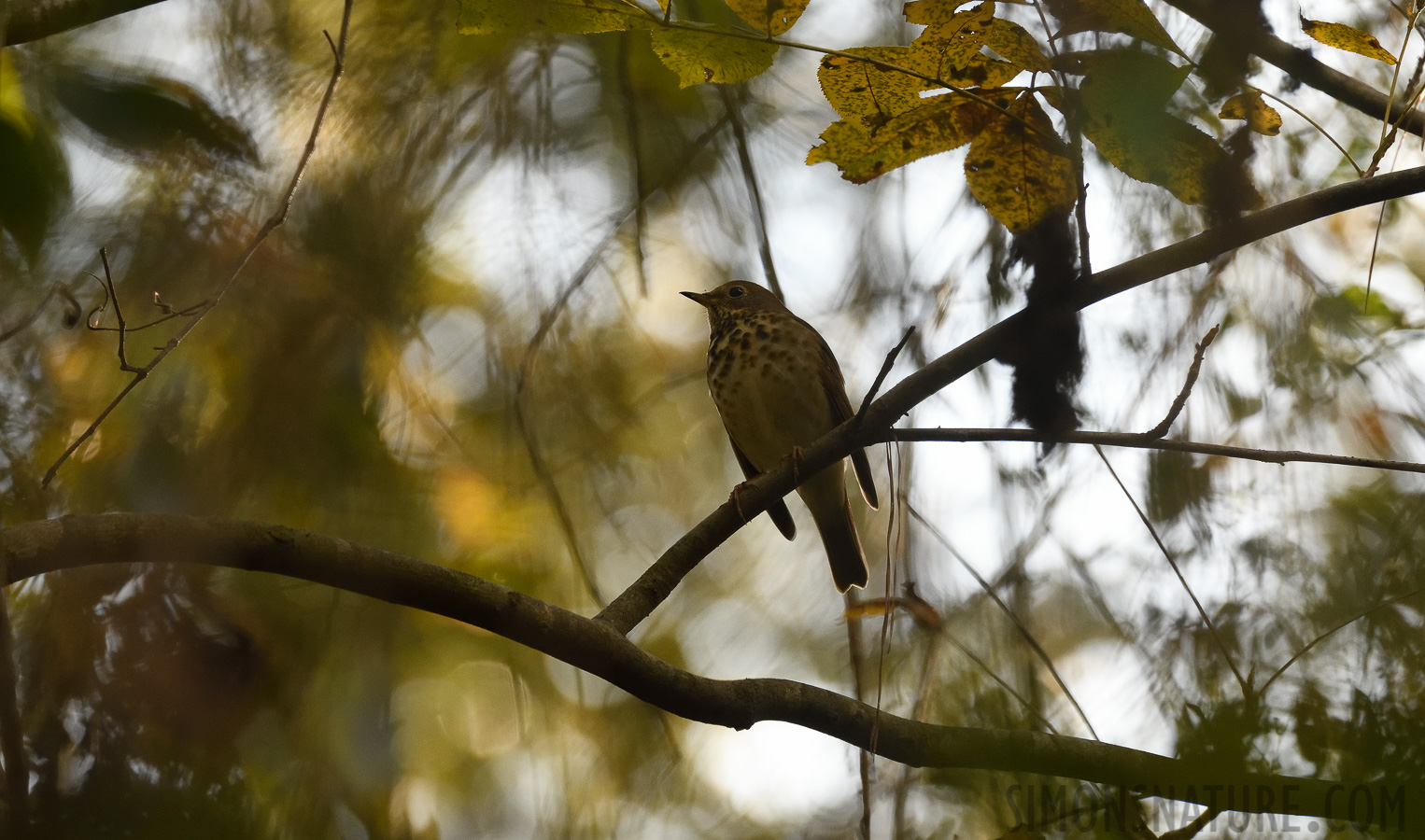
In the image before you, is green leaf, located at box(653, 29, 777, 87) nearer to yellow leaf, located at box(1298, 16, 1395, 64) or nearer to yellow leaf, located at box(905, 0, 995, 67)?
yellow leaf, located at box(905, 0, 995, 67)

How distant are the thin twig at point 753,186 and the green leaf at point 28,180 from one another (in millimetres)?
1947

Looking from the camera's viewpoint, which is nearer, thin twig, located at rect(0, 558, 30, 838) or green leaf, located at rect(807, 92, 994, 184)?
thin twig, located at rect(0, 558, 30, 838)

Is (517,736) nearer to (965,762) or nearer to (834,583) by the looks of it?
(834,583)

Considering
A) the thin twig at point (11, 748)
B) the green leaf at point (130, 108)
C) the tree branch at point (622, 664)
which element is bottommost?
the thin twig at point (11, 748)

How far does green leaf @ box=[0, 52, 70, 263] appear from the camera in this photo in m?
1.36

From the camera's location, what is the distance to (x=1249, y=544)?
2492 millimetres

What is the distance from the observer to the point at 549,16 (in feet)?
5.04

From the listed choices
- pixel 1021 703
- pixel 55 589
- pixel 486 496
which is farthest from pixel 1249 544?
pixel 55 589

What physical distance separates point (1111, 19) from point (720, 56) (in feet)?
1.85

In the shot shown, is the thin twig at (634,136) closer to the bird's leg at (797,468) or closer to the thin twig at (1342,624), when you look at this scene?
the bird's leg at (797,468)

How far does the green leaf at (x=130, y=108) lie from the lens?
1.49 m

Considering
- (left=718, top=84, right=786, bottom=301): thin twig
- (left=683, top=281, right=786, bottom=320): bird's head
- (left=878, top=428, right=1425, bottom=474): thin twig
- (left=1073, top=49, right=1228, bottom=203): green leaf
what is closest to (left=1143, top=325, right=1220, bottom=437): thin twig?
(left=878, top=428, right=1425, bottom=474): thin twig

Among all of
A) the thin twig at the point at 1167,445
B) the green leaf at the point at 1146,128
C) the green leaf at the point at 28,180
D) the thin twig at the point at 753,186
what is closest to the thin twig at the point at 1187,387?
the thin twig at the point at 1167,445

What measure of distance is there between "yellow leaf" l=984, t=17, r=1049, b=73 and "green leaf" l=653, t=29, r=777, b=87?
1.12ft
